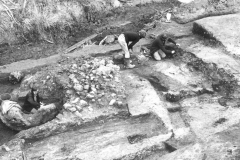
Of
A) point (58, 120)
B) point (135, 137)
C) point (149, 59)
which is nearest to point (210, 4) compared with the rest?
point (149, 59)

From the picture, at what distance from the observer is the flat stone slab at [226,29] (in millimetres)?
8266

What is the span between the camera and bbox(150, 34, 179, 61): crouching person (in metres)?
8.11

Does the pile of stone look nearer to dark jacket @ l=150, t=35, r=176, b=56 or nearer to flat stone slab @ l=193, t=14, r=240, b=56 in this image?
dark jacket @ l=150, t=35, r=176, b=56

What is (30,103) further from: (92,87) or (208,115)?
(208,115)

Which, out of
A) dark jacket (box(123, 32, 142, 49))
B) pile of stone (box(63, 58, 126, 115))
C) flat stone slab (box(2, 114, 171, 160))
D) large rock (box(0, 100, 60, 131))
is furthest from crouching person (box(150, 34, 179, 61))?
large rock (box(0, 100, 60, 131))

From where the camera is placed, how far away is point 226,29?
8.83 m

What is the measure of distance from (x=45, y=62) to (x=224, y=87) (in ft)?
16.8

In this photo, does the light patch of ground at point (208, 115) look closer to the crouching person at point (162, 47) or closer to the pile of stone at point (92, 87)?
the pile of stone at point (92, 87)

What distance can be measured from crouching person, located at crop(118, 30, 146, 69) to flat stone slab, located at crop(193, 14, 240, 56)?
2.39 meters

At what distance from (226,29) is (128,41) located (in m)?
3.35

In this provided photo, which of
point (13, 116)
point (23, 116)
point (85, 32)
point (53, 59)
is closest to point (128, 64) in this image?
point (53, 59)

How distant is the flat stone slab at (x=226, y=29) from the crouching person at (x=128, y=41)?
239cm

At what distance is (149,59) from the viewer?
838cm

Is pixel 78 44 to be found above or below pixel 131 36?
below
